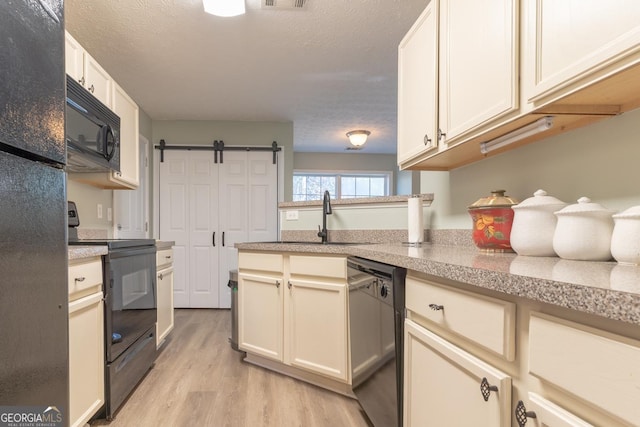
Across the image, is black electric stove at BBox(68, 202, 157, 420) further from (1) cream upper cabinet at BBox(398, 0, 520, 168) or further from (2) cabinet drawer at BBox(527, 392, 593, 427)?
(2) cabinet drawer at BBox(527, 392, 593, 427)

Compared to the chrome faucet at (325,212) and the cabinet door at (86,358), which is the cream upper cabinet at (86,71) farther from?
the chrome faucet at (325,212)

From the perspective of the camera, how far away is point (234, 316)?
277cm

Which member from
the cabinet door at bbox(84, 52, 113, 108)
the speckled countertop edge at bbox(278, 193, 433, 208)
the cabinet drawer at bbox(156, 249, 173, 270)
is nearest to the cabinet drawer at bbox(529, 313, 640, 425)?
the speckled countertop edge at bbox(278, 193, 433, 208)

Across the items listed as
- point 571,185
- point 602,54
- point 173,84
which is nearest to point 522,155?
point 571,185

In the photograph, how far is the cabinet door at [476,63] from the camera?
108cm

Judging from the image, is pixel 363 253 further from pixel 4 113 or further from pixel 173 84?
pixel 173 84

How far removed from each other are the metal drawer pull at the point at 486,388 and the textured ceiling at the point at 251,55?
7.09 ft

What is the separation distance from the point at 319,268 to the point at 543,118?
1315 mm

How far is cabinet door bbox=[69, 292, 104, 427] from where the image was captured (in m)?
1.44

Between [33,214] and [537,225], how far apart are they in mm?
1388

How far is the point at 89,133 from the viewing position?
6.53 ft

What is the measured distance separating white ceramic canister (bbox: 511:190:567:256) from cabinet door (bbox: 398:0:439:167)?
512 millimetres

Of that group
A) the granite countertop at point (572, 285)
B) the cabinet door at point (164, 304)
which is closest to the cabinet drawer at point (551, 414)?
the granite countertop at point (572, 285)

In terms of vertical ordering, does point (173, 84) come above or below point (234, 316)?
above
